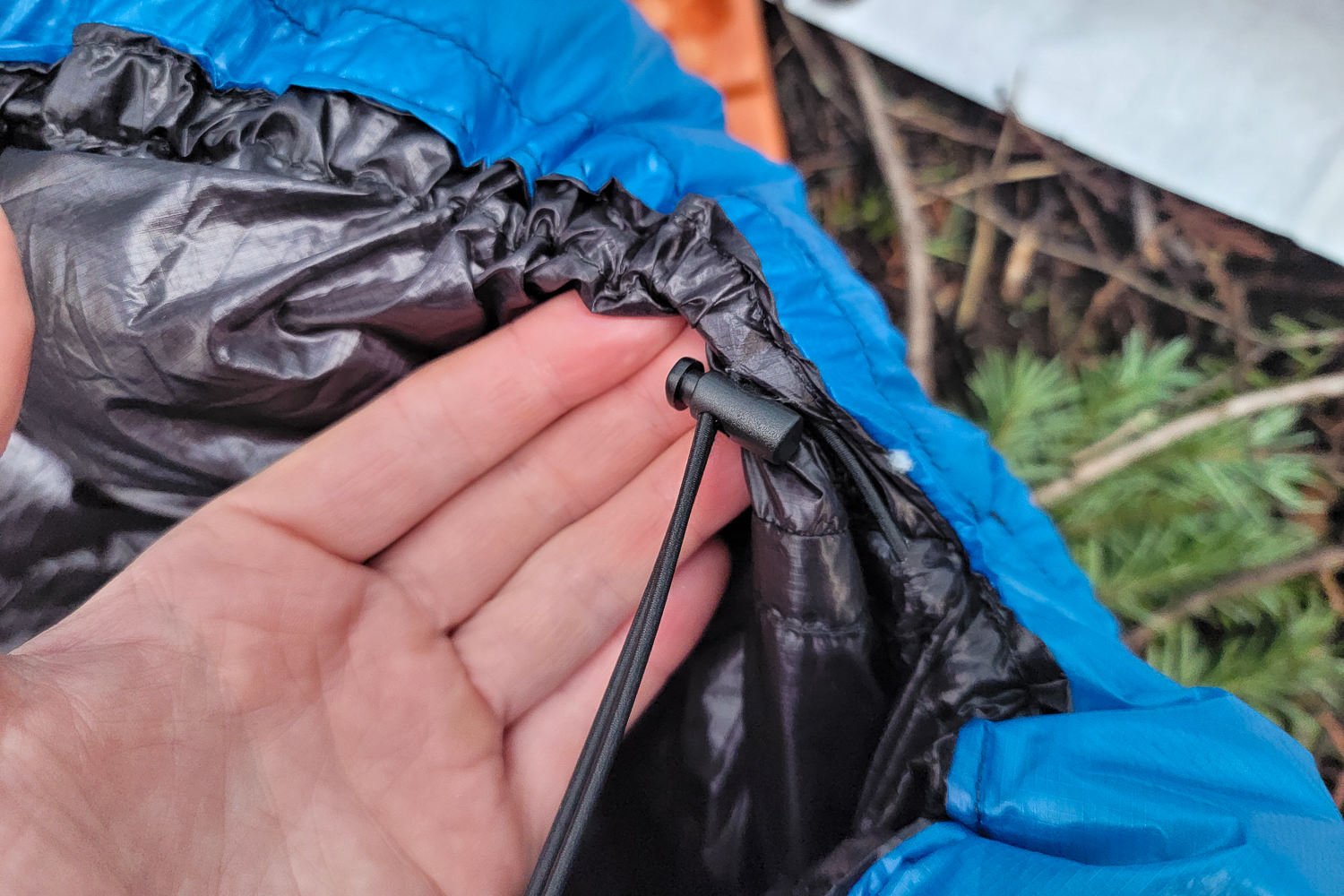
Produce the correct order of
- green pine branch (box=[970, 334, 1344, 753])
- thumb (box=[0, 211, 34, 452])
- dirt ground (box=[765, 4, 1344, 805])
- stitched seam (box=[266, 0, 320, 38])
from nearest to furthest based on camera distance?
1. thumb (box=[0, 211, 34, 452])
2. stitched seam (box=[266, 0, 320, 38])
3. green pine branch (box=[970, 334, 1344, 753])
4. dirt ground (box=[765, 4, 1344, 805])

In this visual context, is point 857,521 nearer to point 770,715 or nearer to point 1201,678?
point 770,715

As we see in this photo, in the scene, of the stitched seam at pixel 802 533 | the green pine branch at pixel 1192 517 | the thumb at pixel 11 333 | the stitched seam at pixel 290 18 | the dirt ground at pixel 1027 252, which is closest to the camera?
the thumb at pixel 11 333

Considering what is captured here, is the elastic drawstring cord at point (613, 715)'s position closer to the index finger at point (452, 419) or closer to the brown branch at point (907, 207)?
the index finger at point (452, 419)

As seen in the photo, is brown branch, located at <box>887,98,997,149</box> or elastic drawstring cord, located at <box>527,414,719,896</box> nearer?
elastic drawstring cord, located at <box>527,414,719,896</box>

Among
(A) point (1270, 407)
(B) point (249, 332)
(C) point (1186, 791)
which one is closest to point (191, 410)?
(B) point (249, 332)

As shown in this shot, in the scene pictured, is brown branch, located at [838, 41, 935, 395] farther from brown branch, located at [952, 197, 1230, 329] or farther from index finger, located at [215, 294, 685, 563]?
index finger, located at [215, 294, 685, 563]

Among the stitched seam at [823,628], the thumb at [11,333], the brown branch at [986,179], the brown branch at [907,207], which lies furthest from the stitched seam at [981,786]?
the brown branch at [986,179]

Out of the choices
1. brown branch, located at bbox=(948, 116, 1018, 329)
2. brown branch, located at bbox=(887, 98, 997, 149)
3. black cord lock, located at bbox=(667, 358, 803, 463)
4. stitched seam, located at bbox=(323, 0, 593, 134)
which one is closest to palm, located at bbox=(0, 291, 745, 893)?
black cord lock, located at bbox=(667, 358, 803, 463)

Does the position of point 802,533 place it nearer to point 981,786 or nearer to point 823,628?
point 823,628
